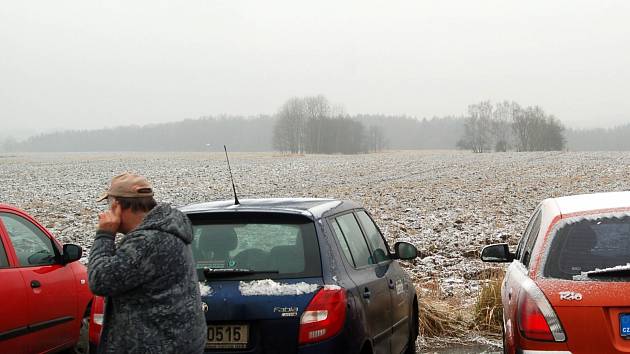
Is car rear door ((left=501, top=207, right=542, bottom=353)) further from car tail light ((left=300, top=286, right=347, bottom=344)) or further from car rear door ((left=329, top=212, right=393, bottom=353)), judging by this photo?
car tail light ((left=300, top=286, right=347, bottom=344))

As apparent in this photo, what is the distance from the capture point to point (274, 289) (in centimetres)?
471

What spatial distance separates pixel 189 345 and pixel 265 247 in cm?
146

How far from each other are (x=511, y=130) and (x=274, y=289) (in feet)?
601

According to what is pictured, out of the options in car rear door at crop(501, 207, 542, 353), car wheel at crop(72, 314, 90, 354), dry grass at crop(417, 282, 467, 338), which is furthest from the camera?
dry grass at crop(417, 282, 467, 338)

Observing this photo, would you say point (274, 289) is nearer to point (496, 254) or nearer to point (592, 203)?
point (592, 203)

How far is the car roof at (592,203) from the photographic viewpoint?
192 inches

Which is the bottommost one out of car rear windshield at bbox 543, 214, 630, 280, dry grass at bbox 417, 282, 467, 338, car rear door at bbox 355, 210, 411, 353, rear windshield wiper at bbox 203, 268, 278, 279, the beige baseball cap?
dry grass at bbox 417, 282, 467, 338

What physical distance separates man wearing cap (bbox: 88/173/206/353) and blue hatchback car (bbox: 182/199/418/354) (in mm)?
990

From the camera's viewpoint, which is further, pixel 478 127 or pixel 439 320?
pixel 478 127

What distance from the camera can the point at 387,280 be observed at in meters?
6.11

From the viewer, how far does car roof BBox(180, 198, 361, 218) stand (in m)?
5.19

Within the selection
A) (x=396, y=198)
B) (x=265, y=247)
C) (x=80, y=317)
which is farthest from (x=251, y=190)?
(x=265, y=247)

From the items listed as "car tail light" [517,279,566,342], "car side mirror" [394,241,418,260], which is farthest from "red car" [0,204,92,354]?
"car tail light" [517,279,566,342]

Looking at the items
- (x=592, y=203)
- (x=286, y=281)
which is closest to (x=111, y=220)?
(x=286, y=281)
